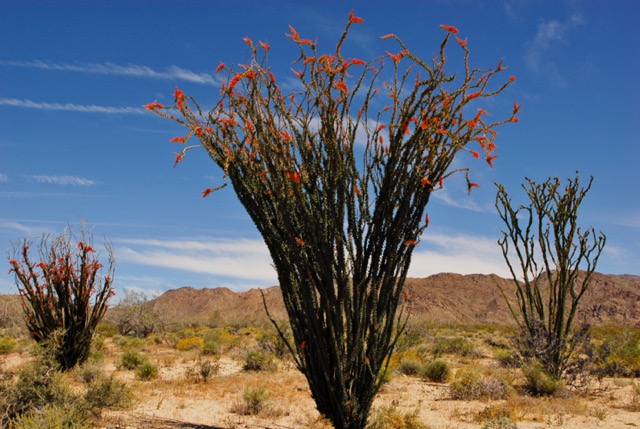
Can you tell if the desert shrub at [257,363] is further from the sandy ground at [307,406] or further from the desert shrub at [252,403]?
the desert shrub at [252,403]

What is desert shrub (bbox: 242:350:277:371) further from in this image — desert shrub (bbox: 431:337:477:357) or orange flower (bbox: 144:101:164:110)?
orange flower (bbox: 144:101:164:110)

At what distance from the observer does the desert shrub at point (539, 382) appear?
1055 cm

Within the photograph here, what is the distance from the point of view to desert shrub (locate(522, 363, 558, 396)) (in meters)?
10.6

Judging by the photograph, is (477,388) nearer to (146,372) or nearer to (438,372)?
(438,372)

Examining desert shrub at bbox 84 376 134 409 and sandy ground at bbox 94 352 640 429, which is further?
desert shrub at bbox 84 376 134 409

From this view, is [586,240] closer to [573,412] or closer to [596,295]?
[573,412]

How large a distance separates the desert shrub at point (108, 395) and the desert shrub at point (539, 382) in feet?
26.1

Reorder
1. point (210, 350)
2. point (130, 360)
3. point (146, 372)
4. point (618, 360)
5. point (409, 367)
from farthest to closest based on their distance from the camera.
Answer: point (210, 350), point (618, 360), point (409, 367), point (130, 360), point (146, 372)

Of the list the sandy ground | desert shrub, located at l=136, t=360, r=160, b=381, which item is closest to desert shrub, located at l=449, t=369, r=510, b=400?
the sandy ground

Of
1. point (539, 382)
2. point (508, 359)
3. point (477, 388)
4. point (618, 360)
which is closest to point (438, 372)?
point (508, 359)

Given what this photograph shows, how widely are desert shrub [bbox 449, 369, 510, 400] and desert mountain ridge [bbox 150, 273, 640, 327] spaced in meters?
44.3

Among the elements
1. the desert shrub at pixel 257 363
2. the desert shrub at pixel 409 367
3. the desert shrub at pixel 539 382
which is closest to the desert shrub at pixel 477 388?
the desert shrub at pixel 539 382

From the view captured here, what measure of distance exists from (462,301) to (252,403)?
63.0 metres

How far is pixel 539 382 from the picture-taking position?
10648 mm
